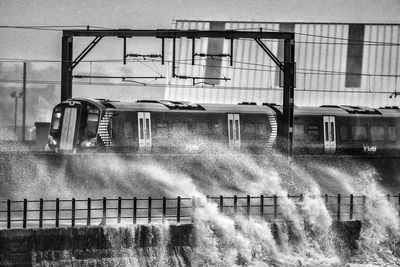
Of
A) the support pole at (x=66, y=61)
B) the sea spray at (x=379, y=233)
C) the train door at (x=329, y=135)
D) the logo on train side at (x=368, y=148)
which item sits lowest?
the sea spray at (x=379, y=233)

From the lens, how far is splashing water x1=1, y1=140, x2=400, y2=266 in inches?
1369

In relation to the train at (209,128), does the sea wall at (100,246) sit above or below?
below

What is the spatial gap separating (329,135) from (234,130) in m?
4.94

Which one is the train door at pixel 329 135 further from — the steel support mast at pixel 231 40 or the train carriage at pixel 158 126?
the steel support mast at pixel 231 40

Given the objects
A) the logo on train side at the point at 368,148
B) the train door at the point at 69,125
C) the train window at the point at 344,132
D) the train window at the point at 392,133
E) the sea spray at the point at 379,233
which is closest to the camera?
the sea spray at the point at 379,233

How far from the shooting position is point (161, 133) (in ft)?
148

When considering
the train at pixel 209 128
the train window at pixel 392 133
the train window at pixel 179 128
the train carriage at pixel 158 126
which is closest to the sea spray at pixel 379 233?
the train at pixel 209 128

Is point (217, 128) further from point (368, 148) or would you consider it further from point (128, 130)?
point (368, 148)

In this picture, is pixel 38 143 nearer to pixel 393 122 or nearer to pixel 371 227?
pixel 393 122

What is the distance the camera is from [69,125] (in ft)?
148

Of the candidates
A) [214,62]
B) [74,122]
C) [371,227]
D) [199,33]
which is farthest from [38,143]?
[371,227]

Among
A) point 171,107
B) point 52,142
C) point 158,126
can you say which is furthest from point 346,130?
point 52,142

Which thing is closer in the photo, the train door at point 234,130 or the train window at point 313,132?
the train door at point 234,130

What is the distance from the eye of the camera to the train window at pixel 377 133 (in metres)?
51.5
